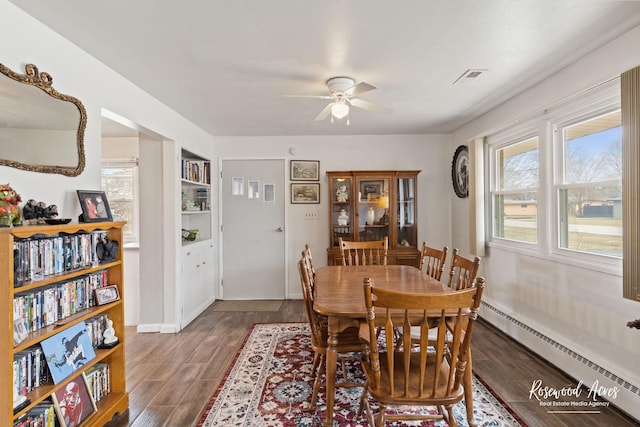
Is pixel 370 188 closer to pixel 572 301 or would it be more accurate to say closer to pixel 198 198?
pixel 198 198

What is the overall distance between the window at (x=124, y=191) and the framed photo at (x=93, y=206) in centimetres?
225

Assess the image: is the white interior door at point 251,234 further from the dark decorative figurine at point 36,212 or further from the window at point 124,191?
the dark decorative figurine at point 36,212

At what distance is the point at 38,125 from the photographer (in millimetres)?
1743

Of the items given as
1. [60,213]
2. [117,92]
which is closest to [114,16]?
[117,92]

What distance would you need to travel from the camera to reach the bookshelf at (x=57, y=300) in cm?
133

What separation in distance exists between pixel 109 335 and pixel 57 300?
480mm

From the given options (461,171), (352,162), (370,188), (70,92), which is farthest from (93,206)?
(461,171)

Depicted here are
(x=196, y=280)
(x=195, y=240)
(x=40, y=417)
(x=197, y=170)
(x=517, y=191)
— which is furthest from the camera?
(x=195, y=240)

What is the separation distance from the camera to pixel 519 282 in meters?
3.10

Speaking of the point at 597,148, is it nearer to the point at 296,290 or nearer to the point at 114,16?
the point at 114,16

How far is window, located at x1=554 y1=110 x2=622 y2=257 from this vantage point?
85.8 inches

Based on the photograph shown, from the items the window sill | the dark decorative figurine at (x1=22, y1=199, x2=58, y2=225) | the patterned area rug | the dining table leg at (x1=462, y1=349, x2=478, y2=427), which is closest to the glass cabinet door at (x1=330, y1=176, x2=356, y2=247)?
the patterned area rug

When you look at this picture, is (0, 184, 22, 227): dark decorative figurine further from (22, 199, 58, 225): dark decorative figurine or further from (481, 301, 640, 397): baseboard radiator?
(481, 301, 640, 397): baseboard radiator

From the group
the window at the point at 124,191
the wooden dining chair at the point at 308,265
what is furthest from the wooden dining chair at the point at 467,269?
the window at the point at 124,191
